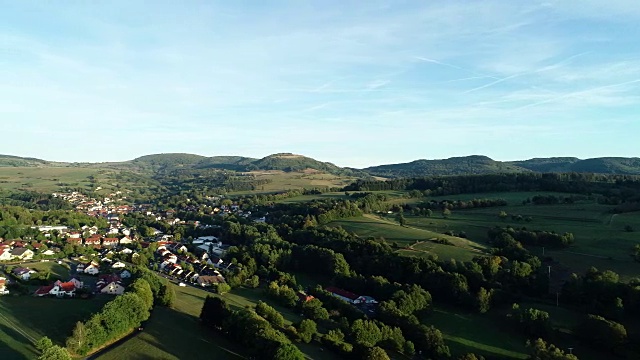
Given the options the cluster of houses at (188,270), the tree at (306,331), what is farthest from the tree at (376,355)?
the cluster of houses at (188,270)

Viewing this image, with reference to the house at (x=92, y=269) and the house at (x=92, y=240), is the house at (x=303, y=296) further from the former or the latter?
the house at (x=92, y=240)

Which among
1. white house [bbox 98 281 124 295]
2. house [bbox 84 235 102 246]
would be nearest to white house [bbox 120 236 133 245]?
house [bbox 84 235 102 246]

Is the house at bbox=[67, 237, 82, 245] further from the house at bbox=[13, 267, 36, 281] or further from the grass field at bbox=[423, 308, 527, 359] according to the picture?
the grass field at bbox=[423, 308, 527, 359]

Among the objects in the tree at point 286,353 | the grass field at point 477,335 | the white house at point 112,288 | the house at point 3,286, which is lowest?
the grass field at point 477,335

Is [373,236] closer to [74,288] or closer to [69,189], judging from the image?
[74,288]

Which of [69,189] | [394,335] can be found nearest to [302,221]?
[394,335]

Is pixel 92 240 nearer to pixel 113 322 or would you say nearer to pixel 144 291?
pixel 144 291
